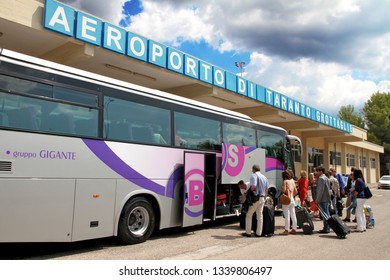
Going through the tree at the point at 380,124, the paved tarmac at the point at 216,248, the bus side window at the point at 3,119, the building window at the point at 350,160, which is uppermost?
the tree at the point at 380,124

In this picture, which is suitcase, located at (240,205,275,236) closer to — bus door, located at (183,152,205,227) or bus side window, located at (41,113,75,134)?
bus door, located at (183,152,205,227)

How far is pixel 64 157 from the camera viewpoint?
6.36 m

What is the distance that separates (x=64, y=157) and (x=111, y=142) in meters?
A: 1.07

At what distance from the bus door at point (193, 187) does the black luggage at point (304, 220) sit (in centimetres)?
271

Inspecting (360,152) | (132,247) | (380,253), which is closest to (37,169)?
(132,247)

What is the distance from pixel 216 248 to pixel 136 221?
6.07 feet

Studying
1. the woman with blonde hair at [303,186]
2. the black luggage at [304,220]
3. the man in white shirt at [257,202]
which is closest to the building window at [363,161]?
the woman with blonde hair at [303,186]

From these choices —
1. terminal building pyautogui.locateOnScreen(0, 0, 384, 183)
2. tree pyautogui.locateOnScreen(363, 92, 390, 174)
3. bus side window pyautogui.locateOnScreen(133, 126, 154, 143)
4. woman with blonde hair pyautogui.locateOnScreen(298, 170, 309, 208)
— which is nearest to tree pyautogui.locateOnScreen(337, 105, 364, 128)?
tree pyautogui.locateOnScreen(363, 92, 390, 174)

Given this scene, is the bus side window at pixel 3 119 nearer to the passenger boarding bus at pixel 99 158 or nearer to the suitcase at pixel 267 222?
the passenger boarding bus at pixel 99 158

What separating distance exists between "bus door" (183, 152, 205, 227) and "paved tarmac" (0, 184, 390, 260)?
49 centimetres

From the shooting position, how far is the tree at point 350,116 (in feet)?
229

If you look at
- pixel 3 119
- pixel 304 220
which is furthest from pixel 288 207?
pixel 3 119

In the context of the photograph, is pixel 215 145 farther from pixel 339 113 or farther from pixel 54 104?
pixel 339 113

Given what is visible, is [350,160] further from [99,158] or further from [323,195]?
[99,158]
